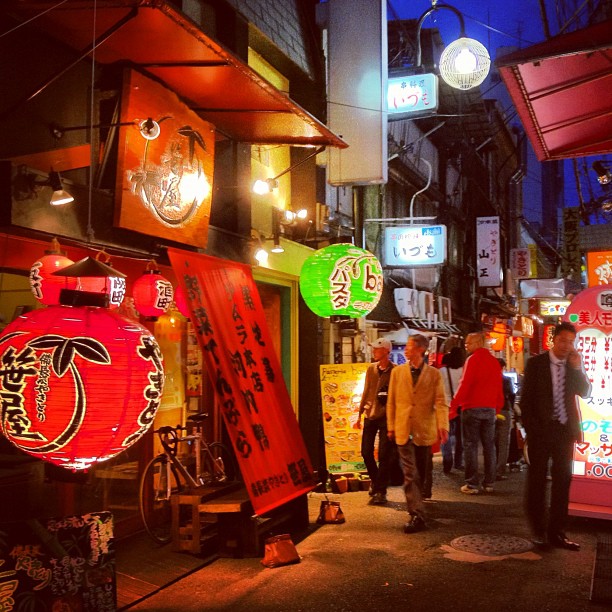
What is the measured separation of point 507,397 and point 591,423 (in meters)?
3.92

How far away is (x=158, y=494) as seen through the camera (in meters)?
9.13

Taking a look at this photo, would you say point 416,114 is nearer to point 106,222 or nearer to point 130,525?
point 106,222

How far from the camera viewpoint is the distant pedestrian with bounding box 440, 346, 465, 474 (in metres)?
13.6

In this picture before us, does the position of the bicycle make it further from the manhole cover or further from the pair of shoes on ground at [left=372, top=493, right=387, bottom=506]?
the manhole cover

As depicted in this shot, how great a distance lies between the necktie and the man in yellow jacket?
5.10 ft

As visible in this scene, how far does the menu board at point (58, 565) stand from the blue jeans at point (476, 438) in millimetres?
7643

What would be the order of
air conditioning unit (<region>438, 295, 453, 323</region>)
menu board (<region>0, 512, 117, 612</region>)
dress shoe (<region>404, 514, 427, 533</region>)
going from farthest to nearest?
air conditioning unit (<region>438, 295, 453, 323</region>) → dress shoe (<region>404, 514, 427, 533</region>) → menu board (<region>0, 512, 117, 612</region>)

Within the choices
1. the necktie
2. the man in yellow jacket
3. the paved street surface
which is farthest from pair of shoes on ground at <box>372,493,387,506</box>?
the necktie

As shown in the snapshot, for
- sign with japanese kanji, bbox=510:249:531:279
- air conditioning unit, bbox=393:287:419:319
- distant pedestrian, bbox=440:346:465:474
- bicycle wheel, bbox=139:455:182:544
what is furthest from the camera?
sign with japanese kanji, bbox=510:249:531:279

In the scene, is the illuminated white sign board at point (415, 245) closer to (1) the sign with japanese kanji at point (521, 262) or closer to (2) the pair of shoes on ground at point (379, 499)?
(2) the pair of shoes on ground at point (379, 499)

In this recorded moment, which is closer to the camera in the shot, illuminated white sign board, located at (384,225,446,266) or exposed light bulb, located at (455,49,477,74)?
exposed light bulb, located at (455,49,477,74)

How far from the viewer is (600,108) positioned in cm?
859

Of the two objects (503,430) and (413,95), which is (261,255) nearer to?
(503,430)

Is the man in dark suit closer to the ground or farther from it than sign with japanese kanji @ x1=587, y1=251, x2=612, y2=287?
closer to the ground
